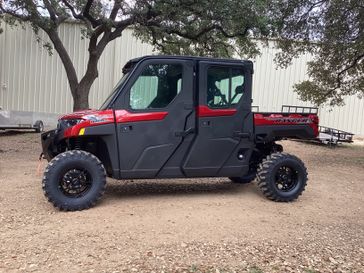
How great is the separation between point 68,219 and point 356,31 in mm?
9071

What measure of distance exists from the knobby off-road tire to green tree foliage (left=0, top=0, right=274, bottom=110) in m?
5.92

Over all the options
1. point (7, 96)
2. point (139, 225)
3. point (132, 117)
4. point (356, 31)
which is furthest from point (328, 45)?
point (7, 96)

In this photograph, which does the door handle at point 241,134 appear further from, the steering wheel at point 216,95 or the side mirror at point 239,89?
the side mirror at point 239,89

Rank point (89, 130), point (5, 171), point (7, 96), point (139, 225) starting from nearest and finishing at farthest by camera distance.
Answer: point (139, 225), point (89, 130), point (5, 171), point (7, 96)

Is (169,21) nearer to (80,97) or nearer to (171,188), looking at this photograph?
(80,97)

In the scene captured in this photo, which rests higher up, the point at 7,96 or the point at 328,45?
the point at 328,45

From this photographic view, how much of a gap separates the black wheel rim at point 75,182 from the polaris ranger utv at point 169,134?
0.04ft

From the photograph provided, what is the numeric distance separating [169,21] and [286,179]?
664 cm

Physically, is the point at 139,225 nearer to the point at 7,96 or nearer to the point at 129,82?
the point at 129,82

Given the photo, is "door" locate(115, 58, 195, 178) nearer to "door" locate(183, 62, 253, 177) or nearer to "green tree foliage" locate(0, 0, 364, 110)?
"door" locate(183, 62, 253, 177)

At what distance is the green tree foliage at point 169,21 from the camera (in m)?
10.9

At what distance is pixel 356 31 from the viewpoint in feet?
37.6

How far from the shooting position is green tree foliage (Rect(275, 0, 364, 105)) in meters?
11.4

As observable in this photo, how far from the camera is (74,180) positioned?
6172mm
